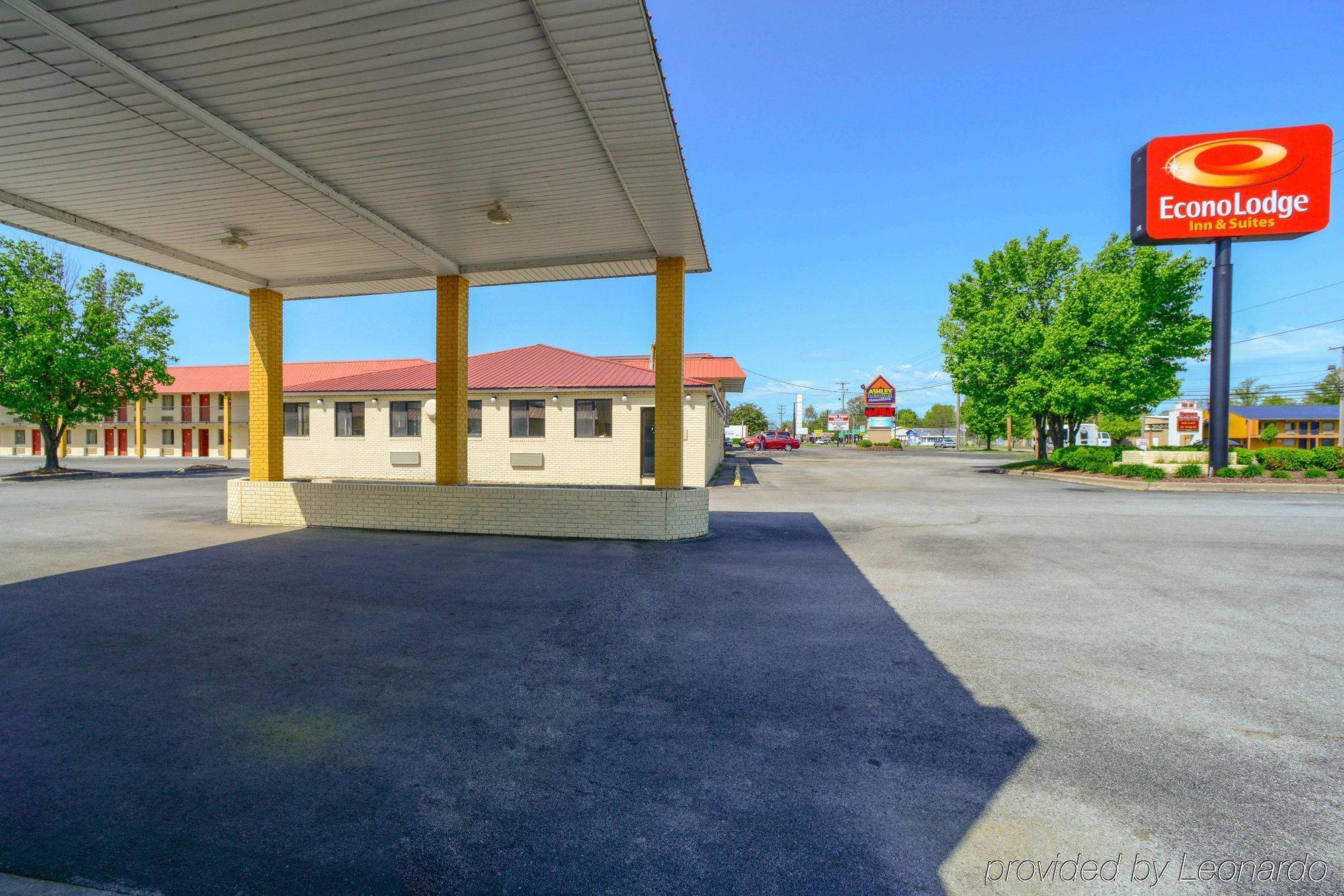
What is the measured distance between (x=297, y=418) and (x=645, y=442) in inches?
542

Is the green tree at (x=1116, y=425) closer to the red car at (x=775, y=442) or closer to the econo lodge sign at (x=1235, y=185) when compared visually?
the econo lodge sign at (x=1235, y=185)

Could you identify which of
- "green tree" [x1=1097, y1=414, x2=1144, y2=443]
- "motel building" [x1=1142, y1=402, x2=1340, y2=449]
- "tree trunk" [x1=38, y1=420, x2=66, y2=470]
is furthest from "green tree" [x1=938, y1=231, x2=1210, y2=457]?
"tree trunk" [x1=38, y1=420, x2=66, y2=470]

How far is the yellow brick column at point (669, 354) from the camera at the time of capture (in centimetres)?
925

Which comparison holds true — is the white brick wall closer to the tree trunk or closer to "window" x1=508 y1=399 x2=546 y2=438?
"window" x1=508 y1=399 x2=546 y2=438

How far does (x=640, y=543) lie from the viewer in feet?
30.3

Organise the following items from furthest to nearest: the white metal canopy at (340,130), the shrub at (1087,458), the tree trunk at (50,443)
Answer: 1. the tree trunk at (50,443)
2. the shrub at (1087,458)
3. the white metal canopy at (340,130)

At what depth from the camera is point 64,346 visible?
23.2 metres

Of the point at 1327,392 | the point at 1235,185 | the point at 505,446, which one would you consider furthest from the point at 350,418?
the point at 1327,392

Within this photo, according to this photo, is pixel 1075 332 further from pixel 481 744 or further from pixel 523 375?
pixel 481 744

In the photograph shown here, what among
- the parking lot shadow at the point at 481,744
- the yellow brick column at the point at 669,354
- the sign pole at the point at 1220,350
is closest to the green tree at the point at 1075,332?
the sign pole at the point at 1220,350

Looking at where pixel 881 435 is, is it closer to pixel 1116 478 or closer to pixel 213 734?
pixel 1116 478

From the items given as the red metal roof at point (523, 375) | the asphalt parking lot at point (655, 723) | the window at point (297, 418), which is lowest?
the asphalt parking lot at point (655, 723)

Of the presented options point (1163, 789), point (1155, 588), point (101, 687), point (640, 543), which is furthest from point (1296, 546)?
point (101, 687)

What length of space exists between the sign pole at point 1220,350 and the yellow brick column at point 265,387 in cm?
2896
